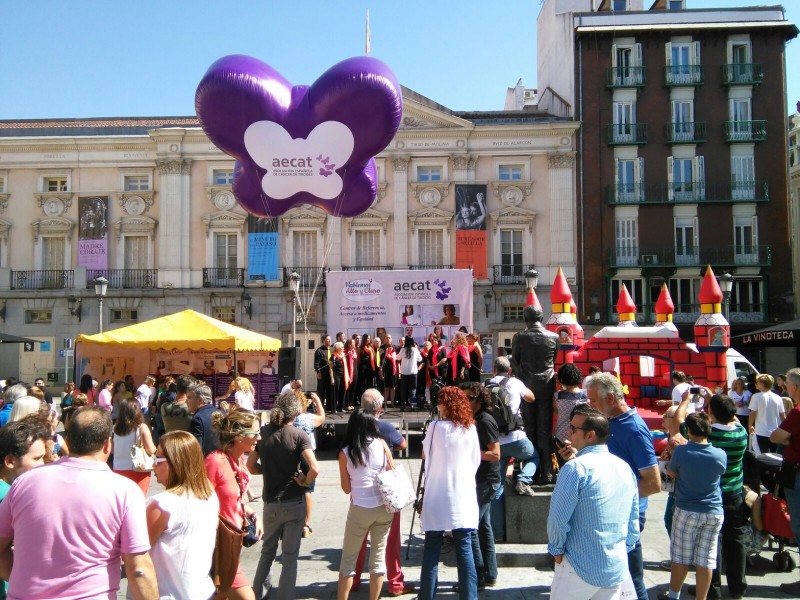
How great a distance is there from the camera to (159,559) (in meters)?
3.55

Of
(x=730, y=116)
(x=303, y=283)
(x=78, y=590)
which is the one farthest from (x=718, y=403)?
(x=730, y=116)

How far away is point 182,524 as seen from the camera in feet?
11.7

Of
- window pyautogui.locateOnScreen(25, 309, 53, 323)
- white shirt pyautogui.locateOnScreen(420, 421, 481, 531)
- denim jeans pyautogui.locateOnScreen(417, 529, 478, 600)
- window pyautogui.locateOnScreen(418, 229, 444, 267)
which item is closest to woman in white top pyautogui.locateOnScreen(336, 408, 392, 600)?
white shirt pyautogui.locateOnScreen(420, 421, 481, 531)

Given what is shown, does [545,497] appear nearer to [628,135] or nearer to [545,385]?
[545,385]

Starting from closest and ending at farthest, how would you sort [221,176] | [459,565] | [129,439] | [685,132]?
1. [459,565]
2. [129,439]
3. [685,132]
4. [221,176]

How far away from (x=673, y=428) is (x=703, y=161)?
88.9ft

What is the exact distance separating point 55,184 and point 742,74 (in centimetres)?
3088

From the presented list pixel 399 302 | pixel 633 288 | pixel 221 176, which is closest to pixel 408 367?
pixel 399 302

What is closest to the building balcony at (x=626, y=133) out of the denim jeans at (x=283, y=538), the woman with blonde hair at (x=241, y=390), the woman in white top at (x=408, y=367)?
the woman in white top at (x=408, y=367)

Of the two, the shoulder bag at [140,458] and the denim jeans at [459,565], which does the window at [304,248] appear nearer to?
the shoulder bag at [140,458]

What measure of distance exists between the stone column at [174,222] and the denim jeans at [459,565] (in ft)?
89.0

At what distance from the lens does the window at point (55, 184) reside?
31.3 m

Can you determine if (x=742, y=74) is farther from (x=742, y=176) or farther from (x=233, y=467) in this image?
(x=233, y=467)

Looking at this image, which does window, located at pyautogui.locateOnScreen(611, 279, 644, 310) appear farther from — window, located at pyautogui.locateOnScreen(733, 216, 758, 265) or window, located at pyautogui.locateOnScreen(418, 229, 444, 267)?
window, located at pyautogui.locateOnScreen(418, 229, 444, 267)
